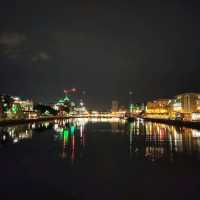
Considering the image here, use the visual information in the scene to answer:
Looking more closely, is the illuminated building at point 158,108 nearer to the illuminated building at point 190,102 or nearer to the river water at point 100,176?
the illuminated building at point 190,102

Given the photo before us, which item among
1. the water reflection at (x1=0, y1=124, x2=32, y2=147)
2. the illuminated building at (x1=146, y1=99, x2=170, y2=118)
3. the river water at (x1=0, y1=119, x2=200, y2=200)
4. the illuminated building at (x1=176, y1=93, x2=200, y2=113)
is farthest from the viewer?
the illuminated building at (x1=146, y1=99, x2=170, y2=118)

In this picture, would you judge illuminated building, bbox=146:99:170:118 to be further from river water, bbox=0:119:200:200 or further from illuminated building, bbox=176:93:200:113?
river water, bbox=0:119:200:200

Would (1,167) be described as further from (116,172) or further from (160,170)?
(160,170)

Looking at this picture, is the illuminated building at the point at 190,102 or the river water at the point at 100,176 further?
the illuminated building at the point at 190,102

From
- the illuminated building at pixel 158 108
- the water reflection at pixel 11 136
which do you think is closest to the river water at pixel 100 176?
the water reflection at pixel 11 136

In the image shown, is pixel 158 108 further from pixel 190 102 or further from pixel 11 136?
pixel 11 136

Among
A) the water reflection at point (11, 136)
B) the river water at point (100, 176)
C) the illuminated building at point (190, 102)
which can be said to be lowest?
the river water at point (100, 176)

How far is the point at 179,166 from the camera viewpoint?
17.5 metres

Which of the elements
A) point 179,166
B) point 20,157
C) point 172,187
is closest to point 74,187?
point 172,187

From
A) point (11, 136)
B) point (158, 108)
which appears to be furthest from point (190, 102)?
point (11, 136)

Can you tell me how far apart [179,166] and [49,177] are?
7.47 m

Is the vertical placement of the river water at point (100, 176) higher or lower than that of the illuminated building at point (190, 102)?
lower

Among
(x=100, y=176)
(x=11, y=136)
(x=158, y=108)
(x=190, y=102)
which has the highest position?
(x=158, y=108)

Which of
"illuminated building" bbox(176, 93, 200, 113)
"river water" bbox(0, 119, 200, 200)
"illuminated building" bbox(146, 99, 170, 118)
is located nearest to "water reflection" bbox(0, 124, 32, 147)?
"river water" bbox(0, 119, 200, 200)
